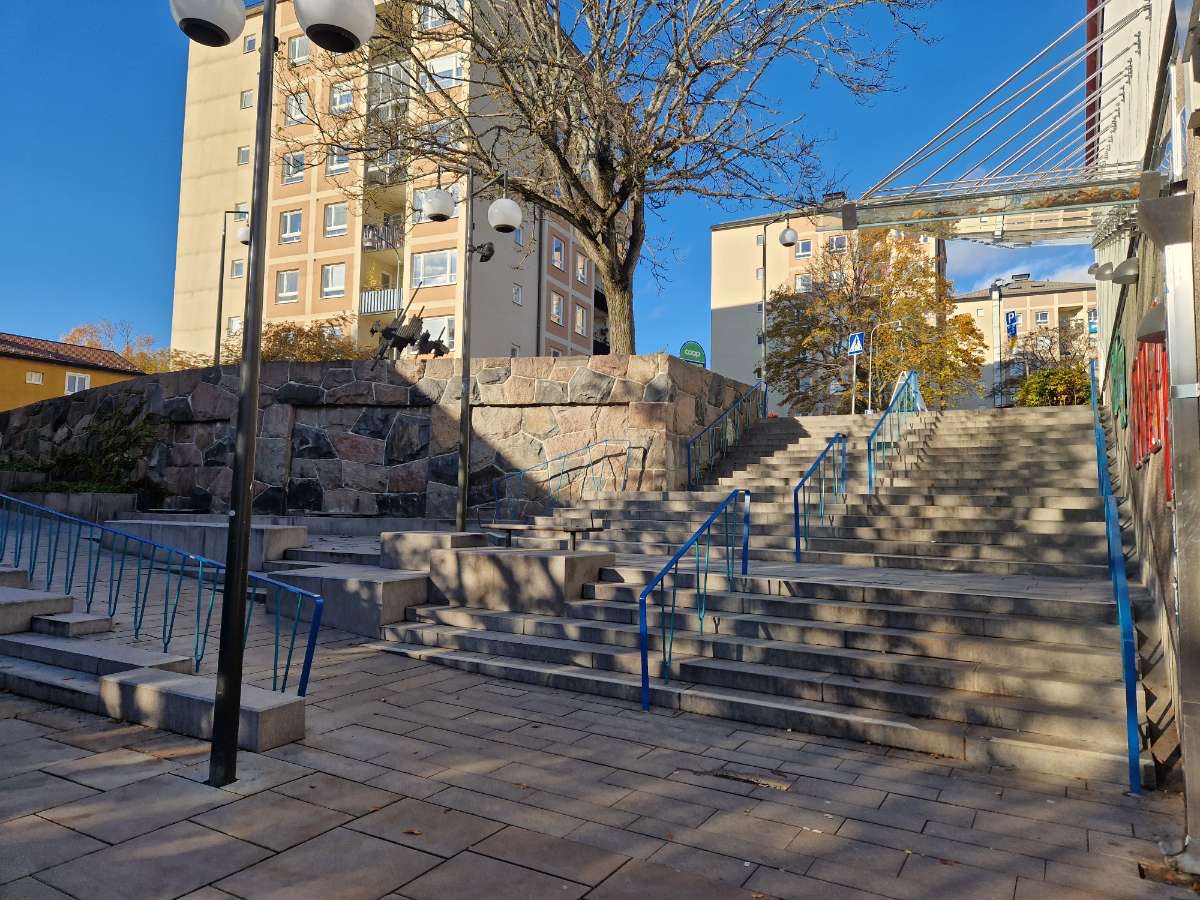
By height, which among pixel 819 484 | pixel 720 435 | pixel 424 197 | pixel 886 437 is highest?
pixel 424 197

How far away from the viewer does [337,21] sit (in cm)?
424

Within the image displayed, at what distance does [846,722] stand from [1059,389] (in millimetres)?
21962

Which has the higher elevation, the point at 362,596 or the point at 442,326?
the point at 442,326

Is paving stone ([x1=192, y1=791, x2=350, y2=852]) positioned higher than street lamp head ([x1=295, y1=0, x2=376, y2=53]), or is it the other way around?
street lamp head ([x1=295, y1=0, x2=376, y2=53])

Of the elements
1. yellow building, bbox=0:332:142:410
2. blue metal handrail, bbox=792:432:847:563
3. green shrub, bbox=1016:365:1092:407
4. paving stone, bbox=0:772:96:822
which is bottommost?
paving stone, bbox=0:772:96:822

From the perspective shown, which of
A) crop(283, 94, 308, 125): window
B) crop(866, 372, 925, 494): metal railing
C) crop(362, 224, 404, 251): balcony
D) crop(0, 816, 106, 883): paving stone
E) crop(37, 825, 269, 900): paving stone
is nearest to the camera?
crop(37, 825, 269, 900): paving stone

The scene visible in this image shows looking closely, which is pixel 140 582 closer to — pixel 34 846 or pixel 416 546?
pixel 416 546

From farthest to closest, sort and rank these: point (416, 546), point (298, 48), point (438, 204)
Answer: point (298, 48) < point (438, 204) < point (416, 546)

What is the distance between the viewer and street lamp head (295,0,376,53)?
13.8ft

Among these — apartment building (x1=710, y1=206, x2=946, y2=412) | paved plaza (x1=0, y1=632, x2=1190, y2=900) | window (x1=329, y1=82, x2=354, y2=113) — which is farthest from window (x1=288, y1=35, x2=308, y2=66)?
paved plaza (x1=0, y1=632, x2=1190, y2=900)

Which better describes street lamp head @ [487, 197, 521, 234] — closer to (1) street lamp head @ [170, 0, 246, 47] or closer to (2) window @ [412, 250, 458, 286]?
(1) street lamp head @ [170, 0, 246, 47]

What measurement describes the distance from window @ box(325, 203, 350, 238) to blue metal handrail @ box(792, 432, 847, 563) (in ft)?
90.0

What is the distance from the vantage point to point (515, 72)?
45.8 feet

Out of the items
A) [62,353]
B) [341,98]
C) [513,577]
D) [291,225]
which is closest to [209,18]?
[513,577]
